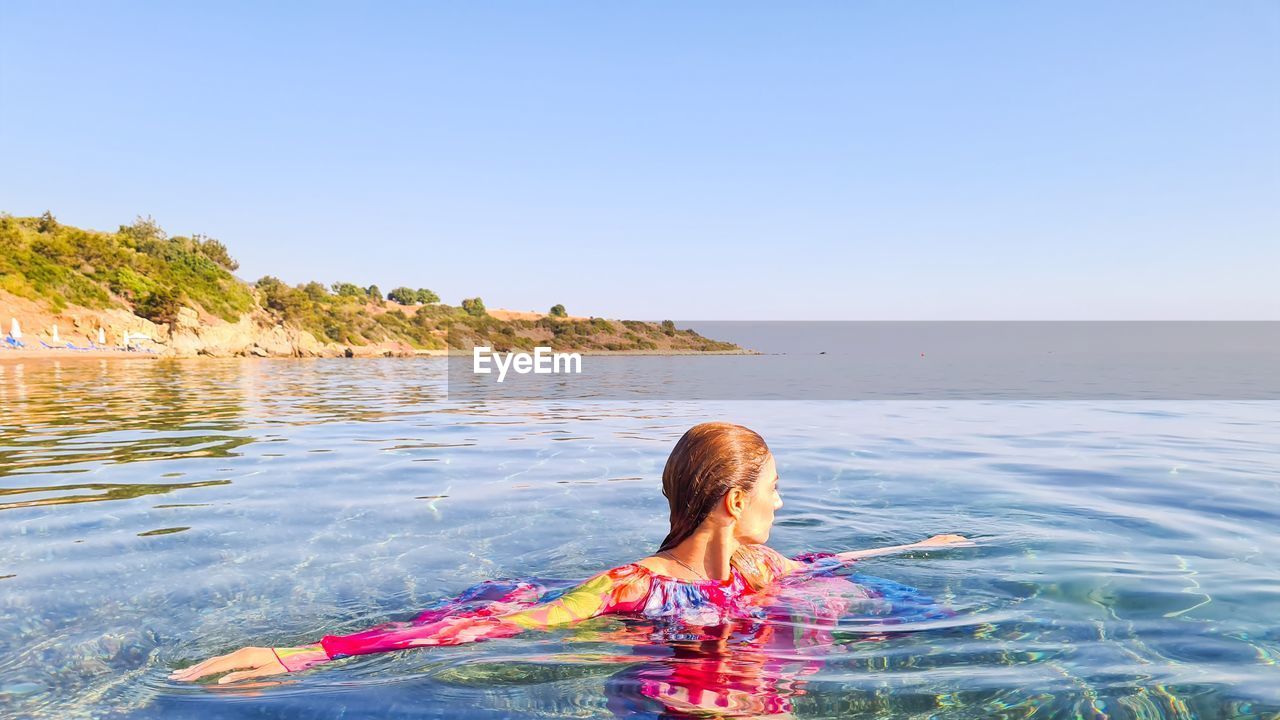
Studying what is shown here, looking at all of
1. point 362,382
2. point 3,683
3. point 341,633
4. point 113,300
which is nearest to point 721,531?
point 341,633

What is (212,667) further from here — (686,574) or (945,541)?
(945,541)

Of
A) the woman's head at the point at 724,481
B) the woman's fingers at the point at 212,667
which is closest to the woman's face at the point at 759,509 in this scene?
the woman's head at the point at 724,481

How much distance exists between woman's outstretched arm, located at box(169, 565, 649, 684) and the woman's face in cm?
50

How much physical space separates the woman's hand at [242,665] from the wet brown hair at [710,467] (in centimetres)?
166

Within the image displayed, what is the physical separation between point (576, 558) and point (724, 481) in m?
2.69

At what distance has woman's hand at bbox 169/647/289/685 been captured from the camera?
3.06m

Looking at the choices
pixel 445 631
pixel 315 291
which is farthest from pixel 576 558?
pixel 315 291

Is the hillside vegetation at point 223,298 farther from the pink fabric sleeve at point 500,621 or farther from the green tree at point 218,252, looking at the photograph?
the pink fabric sleeve at point 500,621

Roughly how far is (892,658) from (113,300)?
156ft

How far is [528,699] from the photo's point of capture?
127 inches

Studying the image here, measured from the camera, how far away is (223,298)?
162ft

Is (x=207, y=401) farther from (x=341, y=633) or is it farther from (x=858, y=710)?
(x=858, y=710)

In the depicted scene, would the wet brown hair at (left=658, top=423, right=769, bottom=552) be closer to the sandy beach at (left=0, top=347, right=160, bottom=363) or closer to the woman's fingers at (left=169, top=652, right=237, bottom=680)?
the woman's fingers at (left=169, top=652, right=237, bottom=680)

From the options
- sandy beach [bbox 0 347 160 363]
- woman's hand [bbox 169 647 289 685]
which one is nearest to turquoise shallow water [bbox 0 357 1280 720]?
woman's hand [bbox 169 647 289 685]
